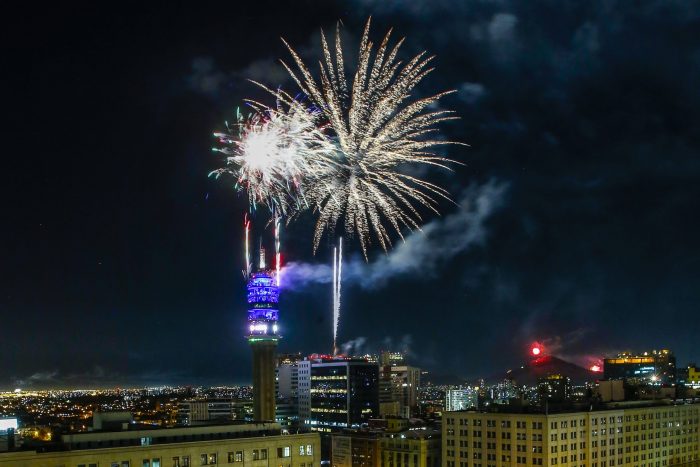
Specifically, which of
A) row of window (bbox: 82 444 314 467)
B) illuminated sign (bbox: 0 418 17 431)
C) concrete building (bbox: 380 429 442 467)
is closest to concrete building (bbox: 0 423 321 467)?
row of window (bbox: 82 444 314 467)

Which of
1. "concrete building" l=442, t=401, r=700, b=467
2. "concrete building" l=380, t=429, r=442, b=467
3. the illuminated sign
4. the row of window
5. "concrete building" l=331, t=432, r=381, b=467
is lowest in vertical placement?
"concrete building" l=331, t=432, r=381, b=467

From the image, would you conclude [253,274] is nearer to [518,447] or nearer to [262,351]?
[262,351]

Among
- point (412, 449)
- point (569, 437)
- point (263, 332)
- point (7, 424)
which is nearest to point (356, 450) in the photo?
point (412, 449)

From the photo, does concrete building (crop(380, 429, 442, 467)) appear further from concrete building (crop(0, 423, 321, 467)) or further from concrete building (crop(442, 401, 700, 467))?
concrete building (crop(0, 423, 321, 467))

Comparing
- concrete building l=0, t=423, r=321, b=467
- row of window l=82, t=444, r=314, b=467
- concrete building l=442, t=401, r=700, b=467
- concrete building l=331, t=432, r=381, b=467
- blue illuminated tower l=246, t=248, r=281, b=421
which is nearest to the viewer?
concrete building l=0, t=423, r=321, b=467

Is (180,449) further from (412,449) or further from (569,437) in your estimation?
(412,449)

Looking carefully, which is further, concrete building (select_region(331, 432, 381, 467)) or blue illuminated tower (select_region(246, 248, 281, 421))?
blue illuminated tower (select_region(246, 248, 281, 421))

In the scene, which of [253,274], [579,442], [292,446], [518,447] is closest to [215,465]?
[292,446]

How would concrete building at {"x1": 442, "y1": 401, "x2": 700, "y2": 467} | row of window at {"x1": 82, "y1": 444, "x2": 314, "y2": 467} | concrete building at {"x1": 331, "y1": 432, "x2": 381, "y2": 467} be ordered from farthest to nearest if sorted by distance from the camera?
1. concrete building at {"x1": 331, "y1": 432, "x2": 381, "y2": 467}
2. concrete building at {"x1": 442, "y1": 401, "x2": 700, "y2": 467}
3. row of window at {"x1": 82, "y1": 444, "x2": 314, "y2": 467}
